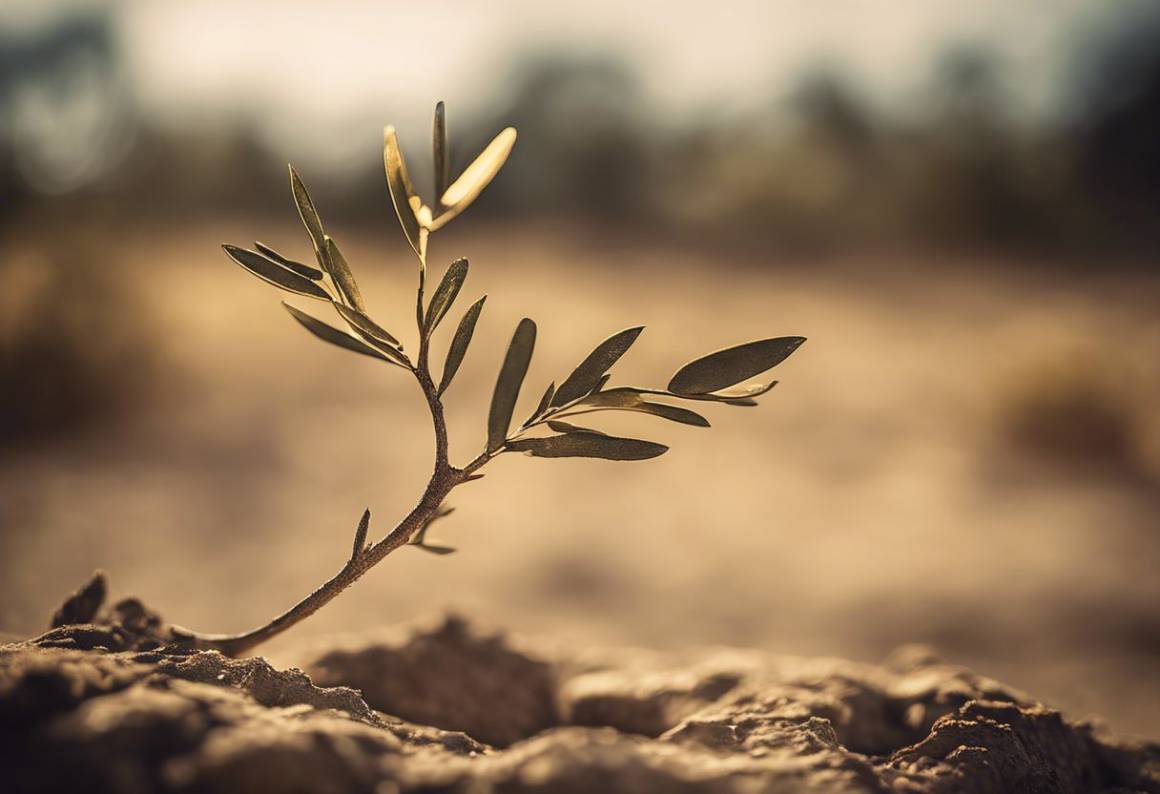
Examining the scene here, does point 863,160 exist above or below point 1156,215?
above

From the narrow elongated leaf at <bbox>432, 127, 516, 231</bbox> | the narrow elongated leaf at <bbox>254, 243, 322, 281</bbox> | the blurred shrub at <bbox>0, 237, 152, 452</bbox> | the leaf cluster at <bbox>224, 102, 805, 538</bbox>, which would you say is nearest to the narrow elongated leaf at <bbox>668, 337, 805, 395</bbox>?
the leaf cluster at <bbox>224, 102, 805, 538</bbox>

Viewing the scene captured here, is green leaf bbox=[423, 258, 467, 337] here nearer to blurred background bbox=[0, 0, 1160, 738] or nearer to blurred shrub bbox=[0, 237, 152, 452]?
blurred background bbox=[0, 0, 1160, 738]

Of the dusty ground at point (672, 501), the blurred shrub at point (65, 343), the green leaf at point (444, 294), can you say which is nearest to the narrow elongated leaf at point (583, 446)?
the green leaf at point (444, 294)

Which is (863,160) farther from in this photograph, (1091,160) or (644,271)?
(644,271)

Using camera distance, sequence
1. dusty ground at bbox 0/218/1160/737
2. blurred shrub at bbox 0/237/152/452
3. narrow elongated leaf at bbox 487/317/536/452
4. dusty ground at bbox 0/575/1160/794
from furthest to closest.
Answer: blurred shrub at bbox 0/237/152/452, dusty ground at bbox 0/218/1160/737, narrow elongated leaf at bbox 487/317/536/452, dusty ground at bbox 0/575/1160/794

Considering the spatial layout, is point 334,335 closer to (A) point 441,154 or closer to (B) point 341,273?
(B) point 341,273

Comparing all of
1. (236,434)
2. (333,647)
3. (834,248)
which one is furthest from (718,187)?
(333,647)
